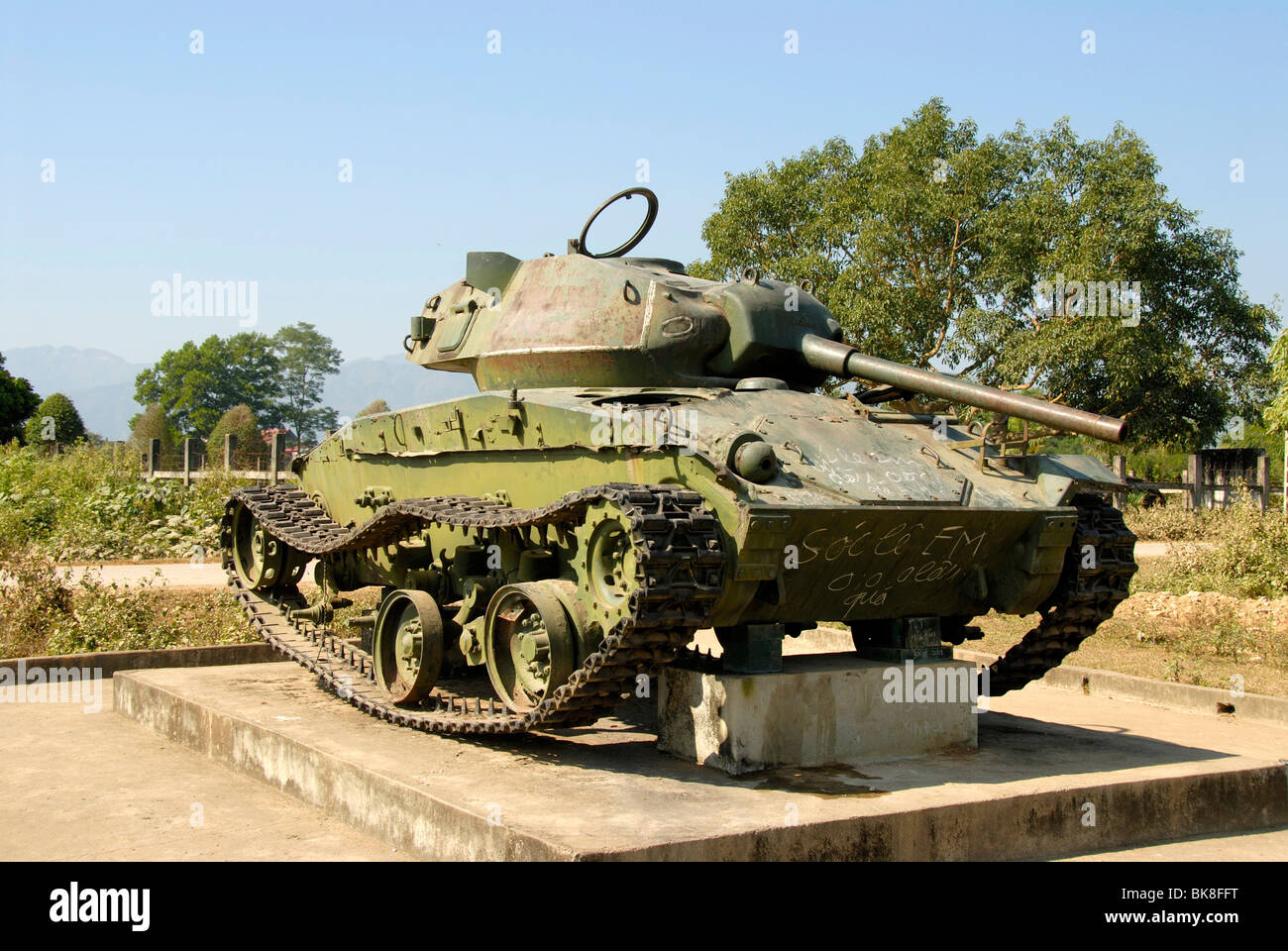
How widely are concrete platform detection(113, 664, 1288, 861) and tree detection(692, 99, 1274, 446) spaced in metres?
16.6

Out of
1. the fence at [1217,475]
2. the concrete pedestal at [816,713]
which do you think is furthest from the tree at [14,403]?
the concrete pedestal at [816,713]

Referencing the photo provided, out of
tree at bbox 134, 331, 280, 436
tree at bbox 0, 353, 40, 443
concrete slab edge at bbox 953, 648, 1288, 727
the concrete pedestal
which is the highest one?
tree at bbox 134, 331, 280, 436

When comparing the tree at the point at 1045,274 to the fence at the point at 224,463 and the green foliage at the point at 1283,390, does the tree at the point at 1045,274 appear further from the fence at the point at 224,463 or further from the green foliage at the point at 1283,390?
the fence at the point at 224,463

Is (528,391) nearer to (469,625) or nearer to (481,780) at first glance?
(469,625)

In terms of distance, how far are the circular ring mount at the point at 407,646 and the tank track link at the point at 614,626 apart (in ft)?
0.45

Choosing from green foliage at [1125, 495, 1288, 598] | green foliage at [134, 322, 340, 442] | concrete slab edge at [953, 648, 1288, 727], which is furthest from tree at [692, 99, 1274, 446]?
green foliage at [134, 322, 340, 442]

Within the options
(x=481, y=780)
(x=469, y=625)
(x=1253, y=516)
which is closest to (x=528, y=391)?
(x=469, y=625)

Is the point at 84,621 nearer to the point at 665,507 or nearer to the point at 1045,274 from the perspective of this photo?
the point at 665,507

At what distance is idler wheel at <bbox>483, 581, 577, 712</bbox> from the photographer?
25.8 feet

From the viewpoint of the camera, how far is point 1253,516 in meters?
18.3

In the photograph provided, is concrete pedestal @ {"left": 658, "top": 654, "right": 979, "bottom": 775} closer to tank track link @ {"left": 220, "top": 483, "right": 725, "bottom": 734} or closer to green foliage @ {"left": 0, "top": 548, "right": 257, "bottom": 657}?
tank track link @ {"left": 220, "top": 483, "right": 725, "bottom": 734}

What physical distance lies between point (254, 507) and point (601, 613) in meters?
5.69

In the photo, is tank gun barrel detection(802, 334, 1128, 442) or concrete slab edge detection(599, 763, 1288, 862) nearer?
concrete slab edge detection(599, 763, 1288, 862)

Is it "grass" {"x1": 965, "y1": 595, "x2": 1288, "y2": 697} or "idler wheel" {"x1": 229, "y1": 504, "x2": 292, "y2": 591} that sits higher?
"idler wheel" {"x1": 229, "y1": 504, "x2": 292, "y2": 591}
